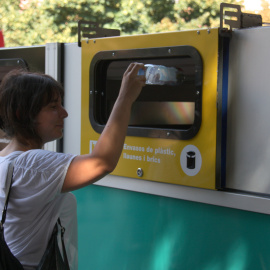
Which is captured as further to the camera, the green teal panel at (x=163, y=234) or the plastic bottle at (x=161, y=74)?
the plastic bottle at (x=161, y=74)

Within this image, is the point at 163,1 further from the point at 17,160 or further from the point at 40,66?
the point at 17,160

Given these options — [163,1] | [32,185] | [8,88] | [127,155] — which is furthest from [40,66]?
[163,1]

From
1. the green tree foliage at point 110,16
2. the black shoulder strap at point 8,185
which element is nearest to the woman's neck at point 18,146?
the black shoulder strap at point 8,185

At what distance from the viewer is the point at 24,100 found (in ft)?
5.20

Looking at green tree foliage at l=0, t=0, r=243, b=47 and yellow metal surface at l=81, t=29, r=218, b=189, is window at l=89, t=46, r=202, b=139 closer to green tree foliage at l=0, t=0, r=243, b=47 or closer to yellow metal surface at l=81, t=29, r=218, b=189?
yellow metal surface at l=81, t=29, r=218, b=189

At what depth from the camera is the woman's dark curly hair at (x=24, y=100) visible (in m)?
1.59

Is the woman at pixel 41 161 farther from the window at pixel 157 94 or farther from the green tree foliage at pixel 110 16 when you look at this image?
the green tree foliage at pixel 110 16

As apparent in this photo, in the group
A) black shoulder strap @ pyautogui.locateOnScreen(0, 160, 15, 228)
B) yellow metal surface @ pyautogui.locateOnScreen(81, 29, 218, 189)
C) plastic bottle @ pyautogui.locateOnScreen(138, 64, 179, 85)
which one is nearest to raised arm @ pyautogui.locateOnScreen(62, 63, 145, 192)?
black shoulder strap @ pyautogui.locateOnScreen(0, 160, 15, 228)

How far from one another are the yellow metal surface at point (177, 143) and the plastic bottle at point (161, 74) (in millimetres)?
107

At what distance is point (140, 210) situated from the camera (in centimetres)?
233

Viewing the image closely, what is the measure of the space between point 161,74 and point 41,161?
35.8 inches

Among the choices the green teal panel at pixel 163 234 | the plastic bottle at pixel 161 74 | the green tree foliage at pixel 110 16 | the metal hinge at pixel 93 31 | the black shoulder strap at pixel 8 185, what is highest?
the green tree foliage at pixel 110 16

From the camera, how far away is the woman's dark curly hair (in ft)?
5.22

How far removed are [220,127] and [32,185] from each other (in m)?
0.85
